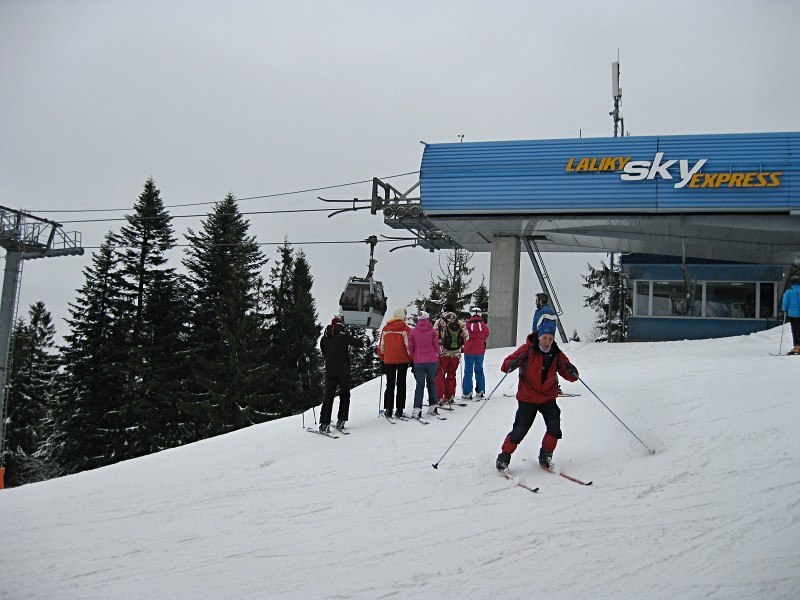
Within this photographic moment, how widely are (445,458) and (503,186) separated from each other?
14.3 metres

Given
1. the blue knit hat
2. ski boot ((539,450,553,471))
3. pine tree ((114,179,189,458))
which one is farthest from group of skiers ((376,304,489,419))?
pine tree ((114,179,189,458))

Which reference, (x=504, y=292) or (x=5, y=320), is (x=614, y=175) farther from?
(x=5, y=320)

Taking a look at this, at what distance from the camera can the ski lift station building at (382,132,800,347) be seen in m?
19.7

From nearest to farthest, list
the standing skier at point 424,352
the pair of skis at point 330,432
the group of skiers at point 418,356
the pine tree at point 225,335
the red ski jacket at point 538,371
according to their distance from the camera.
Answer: the red ski jacket at point 538,371
the pair of skis at point 330,432
the group of skiers at point 418,356
the standing skier at point 424,352
the pine tree at point 225,335

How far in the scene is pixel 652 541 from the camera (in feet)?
19.7

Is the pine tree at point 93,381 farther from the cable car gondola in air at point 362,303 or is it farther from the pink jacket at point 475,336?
the pink jacket at point 475,336

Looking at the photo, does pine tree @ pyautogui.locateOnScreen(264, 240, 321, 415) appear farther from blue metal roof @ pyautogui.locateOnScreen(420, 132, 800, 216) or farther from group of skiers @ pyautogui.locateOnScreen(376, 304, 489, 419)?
group of skiers @ pyautogui.locateOnScreen(376, 304, 489, 419)

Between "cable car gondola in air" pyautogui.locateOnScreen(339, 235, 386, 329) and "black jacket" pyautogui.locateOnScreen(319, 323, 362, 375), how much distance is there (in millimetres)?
10526

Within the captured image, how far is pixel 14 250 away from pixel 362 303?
44.0 feet

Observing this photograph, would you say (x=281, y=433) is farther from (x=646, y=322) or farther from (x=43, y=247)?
(x=43, y=247)

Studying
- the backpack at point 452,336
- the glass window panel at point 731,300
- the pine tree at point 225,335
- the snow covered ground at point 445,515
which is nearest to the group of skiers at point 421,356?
the backpack at point 452,336

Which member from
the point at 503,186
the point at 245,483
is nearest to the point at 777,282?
the point at 503,186

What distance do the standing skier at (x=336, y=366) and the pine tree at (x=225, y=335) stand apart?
22.7 meters

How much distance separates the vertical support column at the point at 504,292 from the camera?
925 inches
